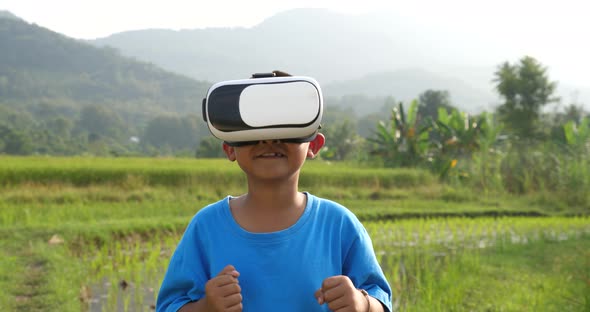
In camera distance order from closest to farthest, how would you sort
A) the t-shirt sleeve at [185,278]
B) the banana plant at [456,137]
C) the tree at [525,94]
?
the t-shirt sleeve at [185,278]
the banana plant at [456,137]
the tree at [525,94]

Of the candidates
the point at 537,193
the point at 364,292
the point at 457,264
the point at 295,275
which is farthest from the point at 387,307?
the point at 537,193

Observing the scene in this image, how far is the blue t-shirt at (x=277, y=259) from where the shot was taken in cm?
127

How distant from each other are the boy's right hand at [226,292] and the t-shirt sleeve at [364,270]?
0.31m

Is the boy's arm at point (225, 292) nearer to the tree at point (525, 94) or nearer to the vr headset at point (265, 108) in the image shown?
the vr headset at point (265, 108)

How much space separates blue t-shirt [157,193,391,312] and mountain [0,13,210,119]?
8412 centimetres

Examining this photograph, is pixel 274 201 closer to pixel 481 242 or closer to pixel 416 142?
pixel 481 242

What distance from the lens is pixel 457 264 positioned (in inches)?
177

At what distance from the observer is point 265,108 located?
119 cm

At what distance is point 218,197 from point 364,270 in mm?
7034

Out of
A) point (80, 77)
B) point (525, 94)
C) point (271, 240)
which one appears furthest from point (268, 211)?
point (80, 77)

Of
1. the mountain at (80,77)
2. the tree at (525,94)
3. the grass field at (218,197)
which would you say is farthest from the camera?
the mountain at (80,77)

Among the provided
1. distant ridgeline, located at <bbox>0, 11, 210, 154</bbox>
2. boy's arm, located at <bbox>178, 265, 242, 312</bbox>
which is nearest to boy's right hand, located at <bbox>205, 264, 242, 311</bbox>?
boy's arm, located at <bbox>178, 265, 242, 312</bbox>

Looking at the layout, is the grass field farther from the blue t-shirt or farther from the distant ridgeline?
the distant ridgeline

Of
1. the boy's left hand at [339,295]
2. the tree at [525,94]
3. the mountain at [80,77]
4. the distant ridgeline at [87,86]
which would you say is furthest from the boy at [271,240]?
the mountain at [80,77]
